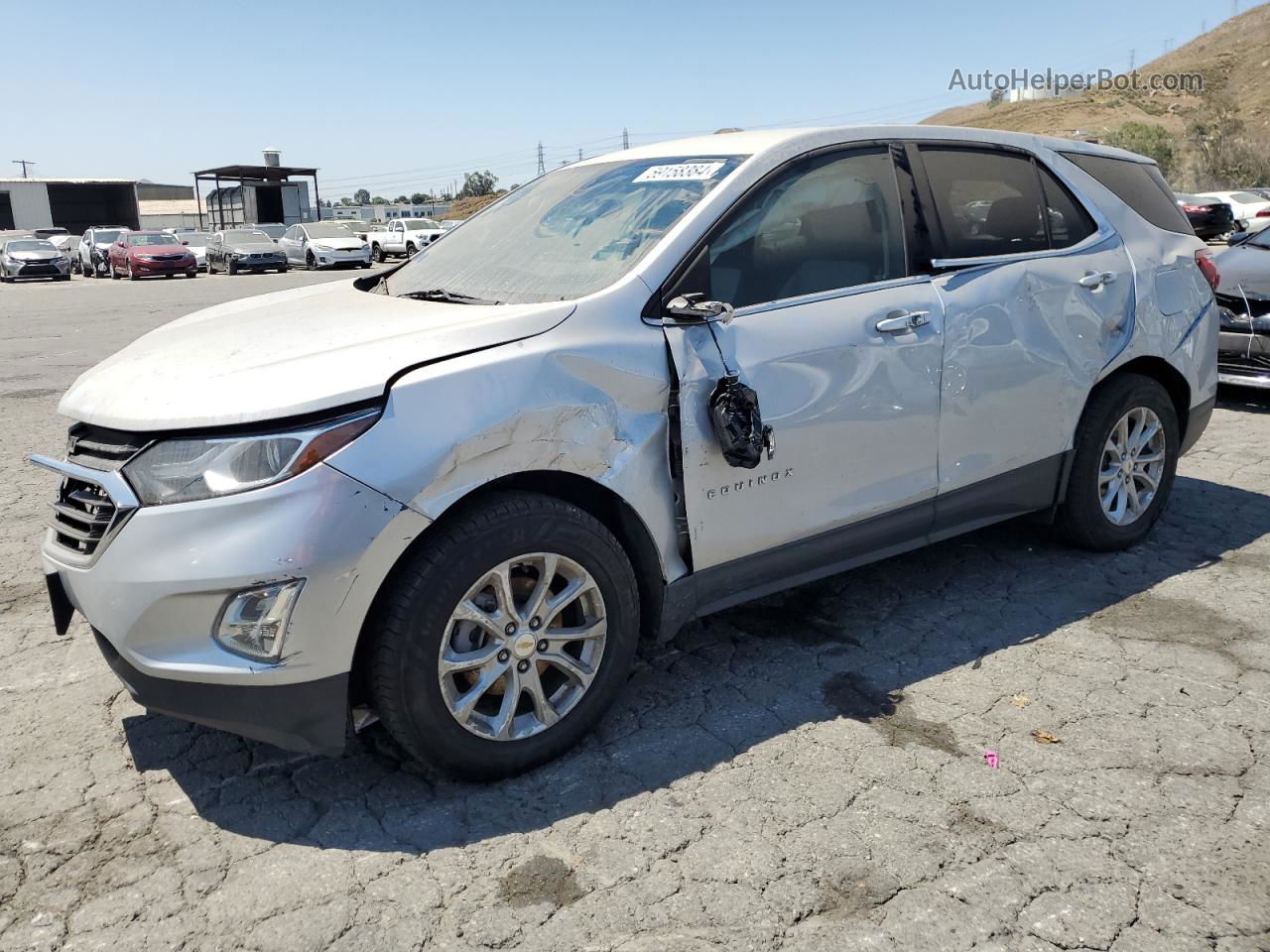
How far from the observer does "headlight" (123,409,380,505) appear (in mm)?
2533

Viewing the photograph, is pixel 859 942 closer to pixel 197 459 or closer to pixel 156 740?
pixel 197 459

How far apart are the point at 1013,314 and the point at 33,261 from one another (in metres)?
33.4

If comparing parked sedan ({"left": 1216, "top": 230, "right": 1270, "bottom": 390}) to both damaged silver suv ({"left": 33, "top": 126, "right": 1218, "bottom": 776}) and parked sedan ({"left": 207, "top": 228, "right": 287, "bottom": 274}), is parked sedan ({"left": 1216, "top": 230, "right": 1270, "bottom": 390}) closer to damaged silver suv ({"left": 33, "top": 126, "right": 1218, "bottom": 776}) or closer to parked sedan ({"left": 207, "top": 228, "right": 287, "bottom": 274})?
damaged silver suv ({"left": 33, "top": 126, "right": 1218, "bottom": 776})

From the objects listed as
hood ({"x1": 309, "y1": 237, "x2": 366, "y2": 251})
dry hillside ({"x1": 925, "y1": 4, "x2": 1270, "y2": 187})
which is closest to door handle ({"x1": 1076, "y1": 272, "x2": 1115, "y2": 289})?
hood ({"x1": 309, "y1": 237, "x2": 366, "y2": 251})

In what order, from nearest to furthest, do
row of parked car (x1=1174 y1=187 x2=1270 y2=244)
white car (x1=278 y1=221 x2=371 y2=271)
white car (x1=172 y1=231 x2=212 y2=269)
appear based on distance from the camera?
row of parked car (x1=1174 y1=187 x2=1270 y2=244) < white car (x1=278 y1=221 x2=371 y2=271) < white car (x1=172 y1=231 x2=212 y2=269)

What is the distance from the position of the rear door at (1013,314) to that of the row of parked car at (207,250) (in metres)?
25.2

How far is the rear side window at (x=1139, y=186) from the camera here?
15.0 ft

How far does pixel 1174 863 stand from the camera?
2.55 meters

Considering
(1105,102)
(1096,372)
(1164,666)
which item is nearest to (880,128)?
(1096,372)

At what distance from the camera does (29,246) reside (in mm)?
30875

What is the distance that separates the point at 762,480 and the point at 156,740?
2105 mm

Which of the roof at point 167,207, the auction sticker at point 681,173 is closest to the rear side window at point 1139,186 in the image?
the auction sticker at point 681,173

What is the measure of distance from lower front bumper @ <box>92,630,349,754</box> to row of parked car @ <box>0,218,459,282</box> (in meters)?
26.4

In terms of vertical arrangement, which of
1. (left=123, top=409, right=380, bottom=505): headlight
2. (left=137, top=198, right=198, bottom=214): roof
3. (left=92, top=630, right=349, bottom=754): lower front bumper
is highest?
(left=137, top=198, right=198, bottom=214): roof
